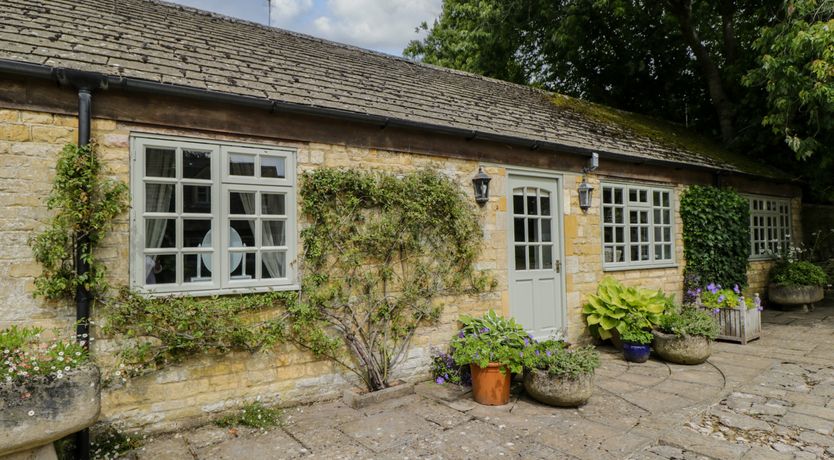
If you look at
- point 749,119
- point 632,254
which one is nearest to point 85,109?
point 632,254

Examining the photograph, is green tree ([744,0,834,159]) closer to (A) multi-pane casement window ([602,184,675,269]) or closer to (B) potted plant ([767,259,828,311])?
(A) multi-pane casement window ([602,184,675,269])

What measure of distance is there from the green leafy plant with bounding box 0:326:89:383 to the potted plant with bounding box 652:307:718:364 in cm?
646

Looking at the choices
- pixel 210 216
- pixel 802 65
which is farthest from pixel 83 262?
pixel 802 65

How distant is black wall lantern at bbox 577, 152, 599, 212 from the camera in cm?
735

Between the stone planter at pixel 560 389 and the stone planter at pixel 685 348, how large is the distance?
223 cm

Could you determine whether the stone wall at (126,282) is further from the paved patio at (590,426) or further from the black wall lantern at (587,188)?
the black wall lantern at (587,188)

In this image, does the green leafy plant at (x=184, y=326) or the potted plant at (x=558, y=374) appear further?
the potted plant at (x=558, y=374)

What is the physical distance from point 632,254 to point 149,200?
7330 millimetres

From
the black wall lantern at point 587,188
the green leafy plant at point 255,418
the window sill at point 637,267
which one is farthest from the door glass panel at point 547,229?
the green leafy plant at point 255,418

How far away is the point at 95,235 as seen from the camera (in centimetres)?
402

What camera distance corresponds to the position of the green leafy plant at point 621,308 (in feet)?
22.0

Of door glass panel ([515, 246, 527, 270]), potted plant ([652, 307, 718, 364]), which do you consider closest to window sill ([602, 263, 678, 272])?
potted plant ([652, 307, 718, 364])

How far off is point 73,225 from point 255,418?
228cm

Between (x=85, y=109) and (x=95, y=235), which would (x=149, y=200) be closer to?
(x=95, y=235)
